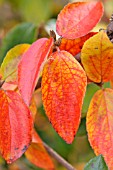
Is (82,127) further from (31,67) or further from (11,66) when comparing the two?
(31,67)

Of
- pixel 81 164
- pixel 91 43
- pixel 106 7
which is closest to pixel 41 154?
pixel 91 43

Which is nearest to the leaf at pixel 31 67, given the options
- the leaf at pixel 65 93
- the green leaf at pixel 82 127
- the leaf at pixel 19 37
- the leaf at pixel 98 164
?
the leaf at pixel 65 93

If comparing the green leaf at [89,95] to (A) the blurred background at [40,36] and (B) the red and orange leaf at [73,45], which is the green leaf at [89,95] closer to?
(A) the blurred background at [40,36]

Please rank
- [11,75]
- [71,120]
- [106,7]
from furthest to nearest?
[106,7] → [11,75] → [71,120]

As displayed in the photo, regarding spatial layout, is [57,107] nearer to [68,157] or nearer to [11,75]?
[11,75]

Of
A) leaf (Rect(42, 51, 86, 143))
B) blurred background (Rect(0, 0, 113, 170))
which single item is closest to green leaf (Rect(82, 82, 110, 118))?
blurred background (Rect(0, 0, 113, 170))

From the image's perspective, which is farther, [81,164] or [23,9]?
[23,9]

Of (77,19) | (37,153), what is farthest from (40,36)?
(77,19)

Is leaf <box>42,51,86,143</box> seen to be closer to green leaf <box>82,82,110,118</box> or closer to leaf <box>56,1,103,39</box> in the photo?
leaf <box>56,1,103,39</box>
